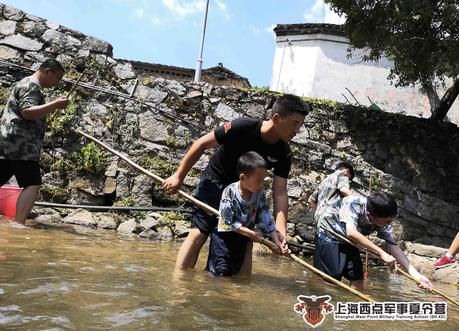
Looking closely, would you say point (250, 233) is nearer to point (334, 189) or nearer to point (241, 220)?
point (241, 220)

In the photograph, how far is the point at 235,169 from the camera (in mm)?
3939

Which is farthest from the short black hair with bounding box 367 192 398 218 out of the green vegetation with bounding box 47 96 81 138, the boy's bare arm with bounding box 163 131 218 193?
the green vegetation with bounding box 47 96 81 138

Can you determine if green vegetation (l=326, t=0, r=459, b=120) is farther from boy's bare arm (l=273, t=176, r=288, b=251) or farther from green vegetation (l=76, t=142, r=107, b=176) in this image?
boy's bare arm (l=273, t=176, r=288, b=251)

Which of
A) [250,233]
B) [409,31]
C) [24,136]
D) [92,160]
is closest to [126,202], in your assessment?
[92,160]

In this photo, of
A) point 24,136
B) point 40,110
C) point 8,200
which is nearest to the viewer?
point 40,110

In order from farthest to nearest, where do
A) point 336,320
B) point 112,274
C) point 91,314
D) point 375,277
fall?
point 375,277 → point 112,274 → point 336,320 → point 91,314

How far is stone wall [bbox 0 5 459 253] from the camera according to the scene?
278 inches

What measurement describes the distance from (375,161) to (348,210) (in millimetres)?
5537

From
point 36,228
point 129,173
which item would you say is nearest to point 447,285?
point 129,173

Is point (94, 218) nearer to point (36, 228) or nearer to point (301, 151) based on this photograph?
point (36, 228)

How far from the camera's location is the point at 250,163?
355 centimetres

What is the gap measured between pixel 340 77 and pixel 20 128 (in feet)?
46.6

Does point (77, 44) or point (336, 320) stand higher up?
point (77, 44)

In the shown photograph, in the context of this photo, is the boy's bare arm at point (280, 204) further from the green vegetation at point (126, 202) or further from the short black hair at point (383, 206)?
the green vegetation at point (126, 202)
